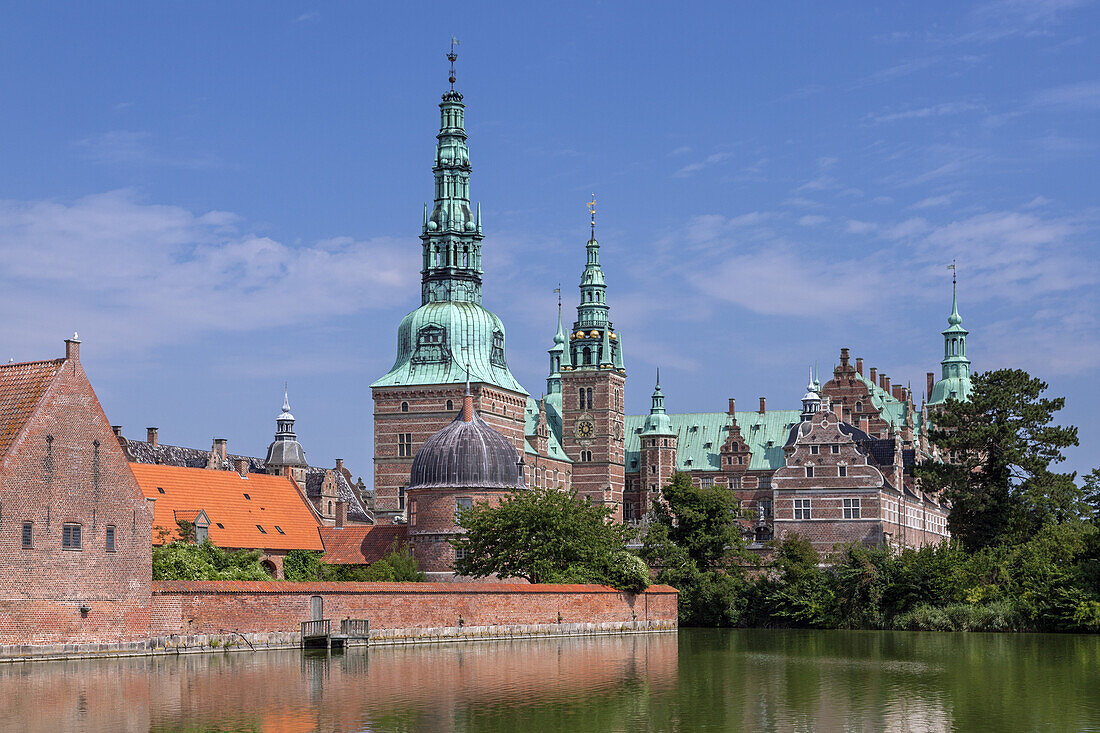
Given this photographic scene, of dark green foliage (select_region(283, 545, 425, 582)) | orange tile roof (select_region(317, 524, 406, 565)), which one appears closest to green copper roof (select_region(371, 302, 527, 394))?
orange tile roof (select_region(317, 524, 406, 565))

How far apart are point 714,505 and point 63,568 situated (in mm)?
39554

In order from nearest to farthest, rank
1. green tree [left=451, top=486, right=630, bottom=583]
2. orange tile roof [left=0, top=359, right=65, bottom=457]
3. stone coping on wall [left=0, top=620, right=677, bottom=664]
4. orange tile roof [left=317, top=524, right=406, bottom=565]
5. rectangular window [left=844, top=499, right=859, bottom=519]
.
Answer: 1. stone coping on wall [left=0, top=620, right=677, bottom=664]
2. orange tile roof [left=0, top=359, right=65, bottom=457]
3. green tree [left=451, top=486, right=630, bottom=583]
4. orange tile roof [left=317, top=524, right=406, bottom=565]
5. rectangular window [left=844, top=499, right=859, bottom=519]

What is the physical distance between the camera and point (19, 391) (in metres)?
39.6

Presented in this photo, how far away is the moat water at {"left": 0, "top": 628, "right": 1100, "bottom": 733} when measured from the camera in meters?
26.4

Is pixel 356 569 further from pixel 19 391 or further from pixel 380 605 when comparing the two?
pixel 19 391

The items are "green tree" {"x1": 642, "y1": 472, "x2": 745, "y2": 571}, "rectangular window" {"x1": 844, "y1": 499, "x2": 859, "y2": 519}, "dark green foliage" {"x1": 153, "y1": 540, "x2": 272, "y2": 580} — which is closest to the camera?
"dark green foliage" {"x1": 153, "y1": 540, "x2": 272, "y2": 580}

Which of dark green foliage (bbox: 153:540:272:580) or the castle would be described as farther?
the castle

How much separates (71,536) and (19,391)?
4.19m

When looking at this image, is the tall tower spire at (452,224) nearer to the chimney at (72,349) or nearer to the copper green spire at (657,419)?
the copper green spire at (657,419)

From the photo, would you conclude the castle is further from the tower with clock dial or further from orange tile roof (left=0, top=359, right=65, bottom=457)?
orange tile roof (left=0, top=359, right=65, bottom=457)

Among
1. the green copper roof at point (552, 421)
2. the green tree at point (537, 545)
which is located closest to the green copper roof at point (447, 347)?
the green copper roof at point (552, 421)

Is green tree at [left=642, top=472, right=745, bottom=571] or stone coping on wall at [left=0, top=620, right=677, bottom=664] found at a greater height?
green tree at [left=642, top=472, right=745, bottom=571]

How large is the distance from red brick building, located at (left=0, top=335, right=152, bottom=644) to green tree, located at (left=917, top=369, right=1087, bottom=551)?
4286 cm

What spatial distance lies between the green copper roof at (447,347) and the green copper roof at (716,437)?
25602 millimetres
